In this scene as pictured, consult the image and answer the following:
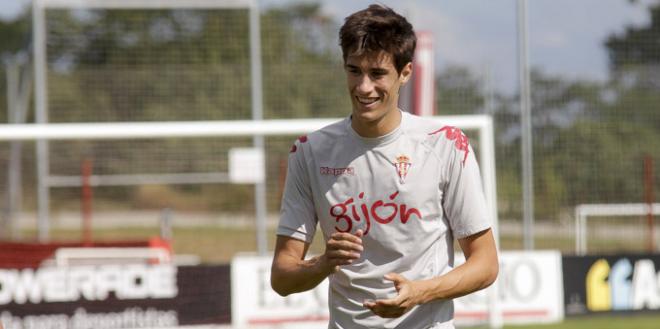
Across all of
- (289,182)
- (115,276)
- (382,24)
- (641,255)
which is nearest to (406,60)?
(382,24)

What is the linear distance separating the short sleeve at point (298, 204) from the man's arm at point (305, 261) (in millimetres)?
29

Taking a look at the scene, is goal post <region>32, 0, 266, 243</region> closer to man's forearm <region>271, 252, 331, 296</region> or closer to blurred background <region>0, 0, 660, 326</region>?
blurred background <region>0, 0, 660, 326</region>

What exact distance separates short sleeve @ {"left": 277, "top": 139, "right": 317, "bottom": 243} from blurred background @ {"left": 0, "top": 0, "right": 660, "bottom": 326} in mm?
9560

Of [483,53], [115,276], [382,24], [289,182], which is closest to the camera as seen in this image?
[382,24]

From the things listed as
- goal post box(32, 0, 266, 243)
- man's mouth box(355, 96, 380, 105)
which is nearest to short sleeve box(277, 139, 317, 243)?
man's mouth box(355, 96, 380, 105)

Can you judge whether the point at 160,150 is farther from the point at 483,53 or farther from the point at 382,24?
the point at 382,24

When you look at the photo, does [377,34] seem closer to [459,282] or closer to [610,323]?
[459,282]

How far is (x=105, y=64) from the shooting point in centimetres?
1390

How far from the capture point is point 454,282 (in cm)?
362

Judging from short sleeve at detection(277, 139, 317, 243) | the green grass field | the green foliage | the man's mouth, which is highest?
the green foliage

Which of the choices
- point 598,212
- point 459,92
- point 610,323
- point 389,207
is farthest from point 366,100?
point 598,212

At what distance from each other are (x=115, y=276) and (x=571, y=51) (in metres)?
6.01

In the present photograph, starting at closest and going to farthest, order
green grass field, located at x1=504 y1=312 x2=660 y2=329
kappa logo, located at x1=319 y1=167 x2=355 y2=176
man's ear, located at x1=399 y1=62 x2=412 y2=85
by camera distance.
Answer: man's ear, located at x1=399 y1=62 x2=412 y2=85 < kappa logo, located at x1=319 y1=167 x2=355 y2=176 < green grass field, located at x1=504 y1=312 x2=660 y2=329

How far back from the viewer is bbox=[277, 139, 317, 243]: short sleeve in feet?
12.7
